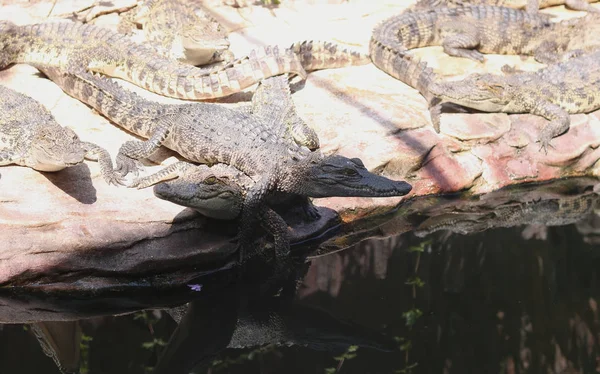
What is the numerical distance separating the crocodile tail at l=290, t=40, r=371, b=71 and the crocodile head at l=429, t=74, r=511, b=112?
1006mm

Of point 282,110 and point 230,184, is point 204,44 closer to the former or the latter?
point 282,110

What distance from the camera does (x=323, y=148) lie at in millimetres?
6164

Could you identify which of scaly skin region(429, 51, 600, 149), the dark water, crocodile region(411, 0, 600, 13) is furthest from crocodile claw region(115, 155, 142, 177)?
crocodile region(411, 0, 600, 13)

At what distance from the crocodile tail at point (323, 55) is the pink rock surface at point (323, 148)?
10 centimetres

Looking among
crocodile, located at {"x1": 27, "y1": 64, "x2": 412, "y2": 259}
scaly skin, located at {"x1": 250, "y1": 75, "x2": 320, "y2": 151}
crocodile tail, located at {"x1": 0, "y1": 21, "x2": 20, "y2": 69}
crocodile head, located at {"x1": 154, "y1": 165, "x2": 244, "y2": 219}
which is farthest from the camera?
crocodile tail, located at {"x1": 0, "y1": 21, "x2": 20, "y2": 69}

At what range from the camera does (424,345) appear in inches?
186

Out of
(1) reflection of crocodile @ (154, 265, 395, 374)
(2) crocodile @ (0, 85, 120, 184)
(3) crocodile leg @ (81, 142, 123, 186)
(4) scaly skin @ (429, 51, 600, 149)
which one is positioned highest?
(2) crocodile @ (0, 85, 120, 184)

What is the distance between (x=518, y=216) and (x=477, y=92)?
1.18m

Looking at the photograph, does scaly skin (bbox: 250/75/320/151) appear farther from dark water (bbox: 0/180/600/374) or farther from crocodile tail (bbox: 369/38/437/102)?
crocodile tail (bbox: 369/38/437/102)

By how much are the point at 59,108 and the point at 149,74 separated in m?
0.84

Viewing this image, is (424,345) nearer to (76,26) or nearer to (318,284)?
(318,284)

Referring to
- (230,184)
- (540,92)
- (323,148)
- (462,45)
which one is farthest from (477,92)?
(230,184)

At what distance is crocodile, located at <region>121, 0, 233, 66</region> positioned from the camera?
7184 millimetres

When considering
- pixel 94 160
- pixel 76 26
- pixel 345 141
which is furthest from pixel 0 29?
pixel 345 141
